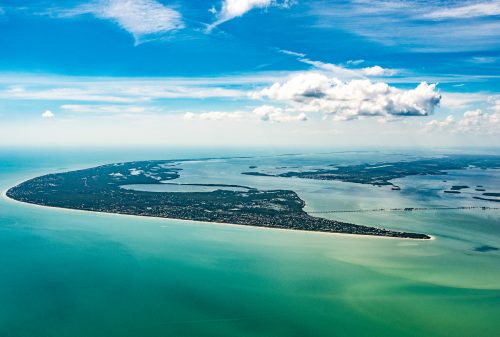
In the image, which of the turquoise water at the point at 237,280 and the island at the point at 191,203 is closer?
the turquoise water at the point at 237,280

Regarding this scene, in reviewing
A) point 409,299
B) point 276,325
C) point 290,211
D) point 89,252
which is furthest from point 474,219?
point 89,252

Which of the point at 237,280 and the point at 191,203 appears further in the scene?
the point at 191,203

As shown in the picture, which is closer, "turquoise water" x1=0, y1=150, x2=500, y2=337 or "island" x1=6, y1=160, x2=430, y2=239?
"turquoise water" x1=0, y1=150, x2=500, y2=337

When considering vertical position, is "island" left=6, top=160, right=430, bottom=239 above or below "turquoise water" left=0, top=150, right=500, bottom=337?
above

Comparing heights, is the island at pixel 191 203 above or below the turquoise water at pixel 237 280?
above

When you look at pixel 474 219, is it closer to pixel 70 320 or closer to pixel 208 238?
pixel 208 238
